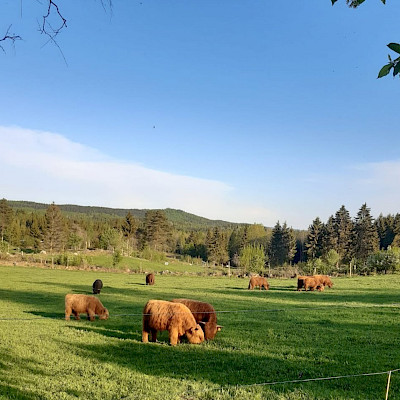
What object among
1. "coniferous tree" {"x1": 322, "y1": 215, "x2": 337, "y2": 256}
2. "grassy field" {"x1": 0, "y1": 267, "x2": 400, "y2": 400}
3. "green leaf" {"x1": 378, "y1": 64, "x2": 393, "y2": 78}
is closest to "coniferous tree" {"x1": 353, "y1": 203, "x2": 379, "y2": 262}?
"coniferous tree" {"x1": 322, "y1": 215, "x2": 337, "y2": 256}

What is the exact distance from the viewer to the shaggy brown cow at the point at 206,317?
1366 centimetres

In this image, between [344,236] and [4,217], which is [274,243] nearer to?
[344,236]

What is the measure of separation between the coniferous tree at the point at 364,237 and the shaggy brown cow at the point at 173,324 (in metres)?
78.2

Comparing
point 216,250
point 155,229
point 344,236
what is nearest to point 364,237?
point 344,236

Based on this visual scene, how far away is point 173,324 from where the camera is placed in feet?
41.7

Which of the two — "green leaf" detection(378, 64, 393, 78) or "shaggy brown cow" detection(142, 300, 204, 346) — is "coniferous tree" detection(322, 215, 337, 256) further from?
"green leaf" detection(378, 64, 393, 78)

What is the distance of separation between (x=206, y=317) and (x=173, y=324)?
1956 mm

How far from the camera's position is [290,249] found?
323 feet

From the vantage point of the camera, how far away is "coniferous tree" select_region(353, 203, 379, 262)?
8250 centimetres

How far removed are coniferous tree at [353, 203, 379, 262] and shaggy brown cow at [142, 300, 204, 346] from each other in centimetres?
7824

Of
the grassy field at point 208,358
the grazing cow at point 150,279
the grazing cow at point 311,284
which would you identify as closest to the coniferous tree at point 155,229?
the grazing cow at point 150,279

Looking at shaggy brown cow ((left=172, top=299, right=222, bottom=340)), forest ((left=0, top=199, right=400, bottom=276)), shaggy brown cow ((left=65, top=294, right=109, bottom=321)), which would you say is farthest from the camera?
forest ((left=0, top=199, right=400, bottom=276))

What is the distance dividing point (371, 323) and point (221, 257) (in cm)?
8682

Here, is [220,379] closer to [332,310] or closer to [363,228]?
[332,310]
